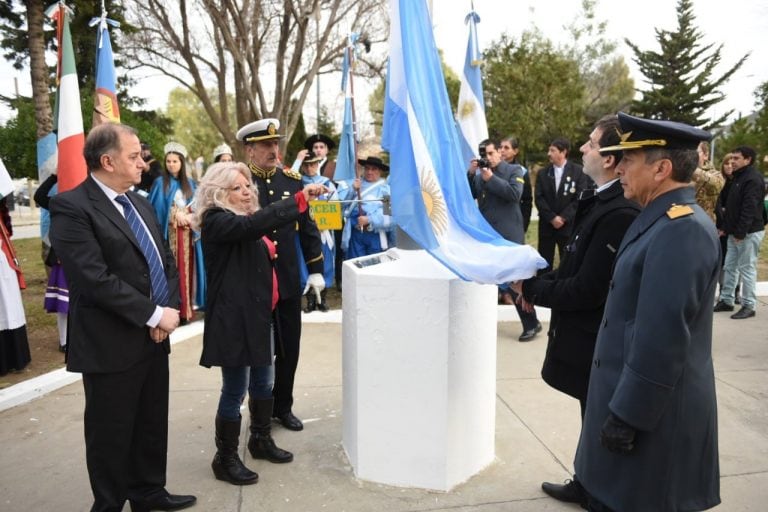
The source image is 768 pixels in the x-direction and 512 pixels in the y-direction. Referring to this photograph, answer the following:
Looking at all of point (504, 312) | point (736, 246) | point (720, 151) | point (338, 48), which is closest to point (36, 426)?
point (504, 312)

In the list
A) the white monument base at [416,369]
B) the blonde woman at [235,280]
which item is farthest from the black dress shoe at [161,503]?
the white monument base at [416,369]

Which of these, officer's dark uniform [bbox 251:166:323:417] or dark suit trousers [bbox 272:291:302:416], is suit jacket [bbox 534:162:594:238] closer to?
officer's dark uniform [bbox 251:166:323:417]

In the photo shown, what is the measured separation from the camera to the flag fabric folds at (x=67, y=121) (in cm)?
529

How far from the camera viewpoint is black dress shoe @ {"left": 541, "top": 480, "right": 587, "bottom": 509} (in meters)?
3.08

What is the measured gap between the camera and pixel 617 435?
1.94m

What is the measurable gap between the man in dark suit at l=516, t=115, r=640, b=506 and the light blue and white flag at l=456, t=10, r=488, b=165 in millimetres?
3980

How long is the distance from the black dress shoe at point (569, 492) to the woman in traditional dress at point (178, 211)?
487 centimetres

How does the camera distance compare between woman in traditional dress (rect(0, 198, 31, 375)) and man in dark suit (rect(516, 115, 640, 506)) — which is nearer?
man in dark suit (rect(516, 115, 640, 506))

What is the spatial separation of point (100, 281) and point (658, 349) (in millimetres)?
2212

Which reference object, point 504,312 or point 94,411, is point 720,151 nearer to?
point 504,312

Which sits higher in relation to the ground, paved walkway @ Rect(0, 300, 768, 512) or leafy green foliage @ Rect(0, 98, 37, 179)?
leafy green foliage @ Rect(0, 98, 37, 179)

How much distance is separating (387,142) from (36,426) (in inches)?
126

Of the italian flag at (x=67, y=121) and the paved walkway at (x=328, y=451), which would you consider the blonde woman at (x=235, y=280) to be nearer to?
the paved walkway at (x=328, y=451)

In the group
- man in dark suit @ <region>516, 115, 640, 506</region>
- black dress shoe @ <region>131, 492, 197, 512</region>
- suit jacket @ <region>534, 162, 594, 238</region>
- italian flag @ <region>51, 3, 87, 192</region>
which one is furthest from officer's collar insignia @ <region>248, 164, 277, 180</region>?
suit jacket @ <region>534, 162, 594, 238</region>
